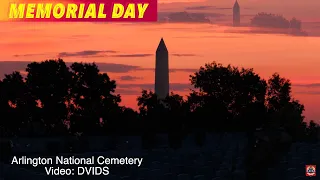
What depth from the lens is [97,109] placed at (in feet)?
235

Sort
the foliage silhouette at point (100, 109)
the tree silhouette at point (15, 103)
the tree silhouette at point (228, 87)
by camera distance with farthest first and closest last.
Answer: the tree silhouette at point (228, 87) < the tree silhouette at point (15, 103) < the foliage silhouette at point (100, 109)

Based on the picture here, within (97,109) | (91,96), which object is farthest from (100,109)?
(91,96)

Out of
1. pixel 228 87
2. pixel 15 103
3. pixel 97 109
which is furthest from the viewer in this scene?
pixel 228 87

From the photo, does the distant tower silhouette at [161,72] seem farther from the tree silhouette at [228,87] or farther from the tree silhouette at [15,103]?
the tree silhouette at [15,103]

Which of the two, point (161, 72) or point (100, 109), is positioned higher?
point (161, 72)

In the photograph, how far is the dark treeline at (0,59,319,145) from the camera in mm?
67000

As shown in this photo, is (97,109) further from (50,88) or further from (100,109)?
(50,88)

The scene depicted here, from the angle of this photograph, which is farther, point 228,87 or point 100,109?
point 228,87

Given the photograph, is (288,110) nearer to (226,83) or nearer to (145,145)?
(226,83)

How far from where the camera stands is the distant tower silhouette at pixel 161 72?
92688 mm

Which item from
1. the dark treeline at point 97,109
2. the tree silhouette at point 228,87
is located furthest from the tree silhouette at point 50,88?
the tree silhouette at point 228,87

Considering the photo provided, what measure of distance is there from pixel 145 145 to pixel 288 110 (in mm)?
29584

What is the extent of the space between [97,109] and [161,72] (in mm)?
22129

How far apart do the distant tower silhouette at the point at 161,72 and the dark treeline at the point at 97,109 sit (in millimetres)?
4607
